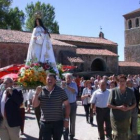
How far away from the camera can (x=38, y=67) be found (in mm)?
6949

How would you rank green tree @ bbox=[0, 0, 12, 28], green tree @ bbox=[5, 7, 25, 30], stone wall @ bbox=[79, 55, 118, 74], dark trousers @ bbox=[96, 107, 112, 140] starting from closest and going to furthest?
dark trousers @ bbox=[96, 107, 112, 140]
stone wall @ bbox=[79, 55, 118, 74]
green tree @ bbox=[0, 0, 12, 28]
green tree @ bbox=[5, 7, 25, 30]

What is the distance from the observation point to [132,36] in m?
55.6

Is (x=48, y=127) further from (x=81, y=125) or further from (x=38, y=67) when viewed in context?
(x=81, y=125)

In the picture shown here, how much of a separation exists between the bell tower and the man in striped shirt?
50.2 m

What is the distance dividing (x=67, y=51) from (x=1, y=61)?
8.03 m

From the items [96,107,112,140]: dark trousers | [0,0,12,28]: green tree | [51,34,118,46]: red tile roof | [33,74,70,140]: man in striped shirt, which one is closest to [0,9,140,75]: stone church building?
[51,34,118,46]: red tile roof

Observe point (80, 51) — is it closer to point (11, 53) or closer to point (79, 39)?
point (79, 39)

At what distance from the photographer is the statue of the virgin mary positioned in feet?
26.8

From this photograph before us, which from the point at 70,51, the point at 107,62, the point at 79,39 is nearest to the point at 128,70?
the point at 107,62

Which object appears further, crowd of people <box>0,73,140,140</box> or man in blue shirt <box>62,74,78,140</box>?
man in blue shirt <box>62,74,78,140</box>

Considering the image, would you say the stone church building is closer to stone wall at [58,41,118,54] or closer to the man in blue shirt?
stone wall at [58,41,118,54]

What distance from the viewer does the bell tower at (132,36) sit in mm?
54125

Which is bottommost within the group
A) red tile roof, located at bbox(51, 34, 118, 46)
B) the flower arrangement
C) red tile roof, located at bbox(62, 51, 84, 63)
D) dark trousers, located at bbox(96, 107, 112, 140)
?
dark trousers, located at bbox(96, 107, 112, 140)

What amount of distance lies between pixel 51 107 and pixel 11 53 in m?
23.2
